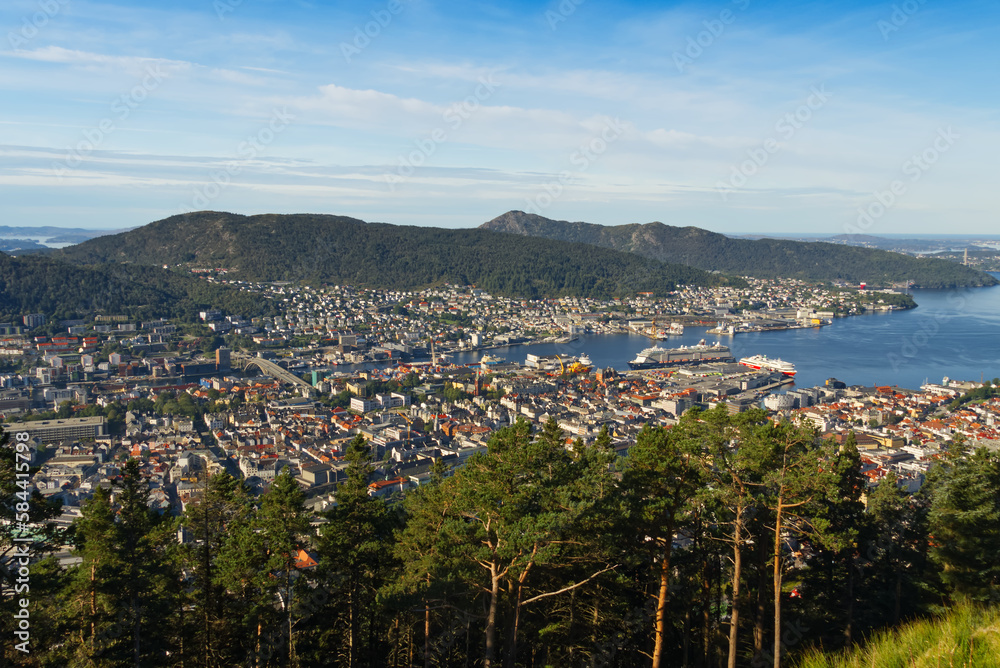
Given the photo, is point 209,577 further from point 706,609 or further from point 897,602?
point 897,602

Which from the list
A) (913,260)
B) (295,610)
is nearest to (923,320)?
(913,260)

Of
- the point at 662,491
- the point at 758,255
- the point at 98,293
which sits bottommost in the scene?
the point at 662,491

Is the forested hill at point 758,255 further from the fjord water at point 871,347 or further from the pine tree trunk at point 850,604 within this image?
the pine tree trunk at point 850,604

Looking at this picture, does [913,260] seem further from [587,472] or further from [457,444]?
[587,472]

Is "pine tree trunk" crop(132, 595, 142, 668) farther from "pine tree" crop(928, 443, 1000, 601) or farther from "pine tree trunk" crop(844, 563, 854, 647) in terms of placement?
"pine tree" crop(928, 443, 1000, 601)

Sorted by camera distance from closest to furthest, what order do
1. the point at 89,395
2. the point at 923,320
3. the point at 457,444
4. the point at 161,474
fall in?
the point at 161,474, the point at 457,444, the point at 89,395, the point at 923,320

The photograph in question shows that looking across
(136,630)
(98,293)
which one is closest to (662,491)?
(136,630)
